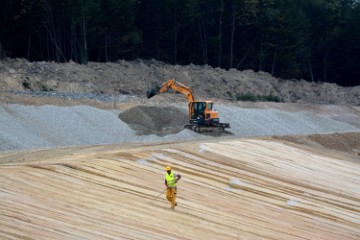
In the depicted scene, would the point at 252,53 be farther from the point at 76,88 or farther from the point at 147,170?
the point at 147,170

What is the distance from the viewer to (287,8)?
66.1m

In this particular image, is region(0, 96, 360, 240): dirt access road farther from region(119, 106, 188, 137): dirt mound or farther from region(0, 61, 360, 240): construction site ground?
region(119, 106, 188, 137): dirt mound

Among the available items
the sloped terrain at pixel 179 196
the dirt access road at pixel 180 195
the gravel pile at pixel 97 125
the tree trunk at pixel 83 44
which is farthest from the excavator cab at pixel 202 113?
the tree trunk at pixel 83 44

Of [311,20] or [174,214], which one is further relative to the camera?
[311,20]

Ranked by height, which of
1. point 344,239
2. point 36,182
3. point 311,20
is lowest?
point 344,239

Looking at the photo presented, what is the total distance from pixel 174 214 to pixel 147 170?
3657 millimetres

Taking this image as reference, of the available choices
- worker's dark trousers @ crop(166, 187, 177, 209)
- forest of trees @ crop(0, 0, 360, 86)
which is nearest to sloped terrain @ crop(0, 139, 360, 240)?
worker's dark trousers @ crop(166, 187, 177, 209)

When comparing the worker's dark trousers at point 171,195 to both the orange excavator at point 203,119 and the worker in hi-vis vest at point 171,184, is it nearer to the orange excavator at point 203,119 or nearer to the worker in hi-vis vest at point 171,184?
the worker in hi-vis vest at point 171,184

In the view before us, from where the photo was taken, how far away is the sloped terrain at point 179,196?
15.9 m

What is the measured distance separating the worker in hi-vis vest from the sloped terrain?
1.11 ft

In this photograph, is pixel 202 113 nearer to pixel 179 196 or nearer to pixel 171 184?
pixel 179 196

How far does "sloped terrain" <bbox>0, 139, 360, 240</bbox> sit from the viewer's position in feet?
52.2

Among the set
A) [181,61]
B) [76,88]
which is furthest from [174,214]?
[181,61]

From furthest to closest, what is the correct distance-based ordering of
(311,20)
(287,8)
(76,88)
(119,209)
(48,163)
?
(311,20), (287,8), (76,88), (48,163), (119,209)
